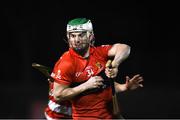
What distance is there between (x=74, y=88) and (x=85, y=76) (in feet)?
0.51

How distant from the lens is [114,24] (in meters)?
9.70

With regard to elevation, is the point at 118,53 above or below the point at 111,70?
above

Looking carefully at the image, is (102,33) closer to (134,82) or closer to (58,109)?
(58,109)

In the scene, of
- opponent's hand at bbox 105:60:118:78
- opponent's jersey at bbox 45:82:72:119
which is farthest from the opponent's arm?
opponent's jersey at bbox 45:82:72:119

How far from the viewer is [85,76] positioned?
5.16 meters

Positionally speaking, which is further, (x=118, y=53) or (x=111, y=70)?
(x=118, y=53)

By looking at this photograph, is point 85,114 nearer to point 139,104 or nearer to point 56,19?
point 139,104

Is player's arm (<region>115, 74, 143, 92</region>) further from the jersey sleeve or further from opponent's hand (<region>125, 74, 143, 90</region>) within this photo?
the jersey sleeve

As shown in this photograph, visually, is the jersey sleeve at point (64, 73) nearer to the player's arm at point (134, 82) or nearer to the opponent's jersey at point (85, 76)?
the opponent's jersey at point (85, 76)

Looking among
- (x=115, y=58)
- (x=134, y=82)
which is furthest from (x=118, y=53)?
(x=134, y=82)

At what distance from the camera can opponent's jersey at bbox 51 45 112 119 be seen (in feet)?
16.7

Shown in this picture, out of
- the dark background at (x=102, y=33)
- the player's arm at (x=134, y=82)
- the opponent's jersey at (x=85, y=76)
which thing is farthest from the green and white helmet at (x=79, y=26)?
the dark background at (x=102, y=33)
